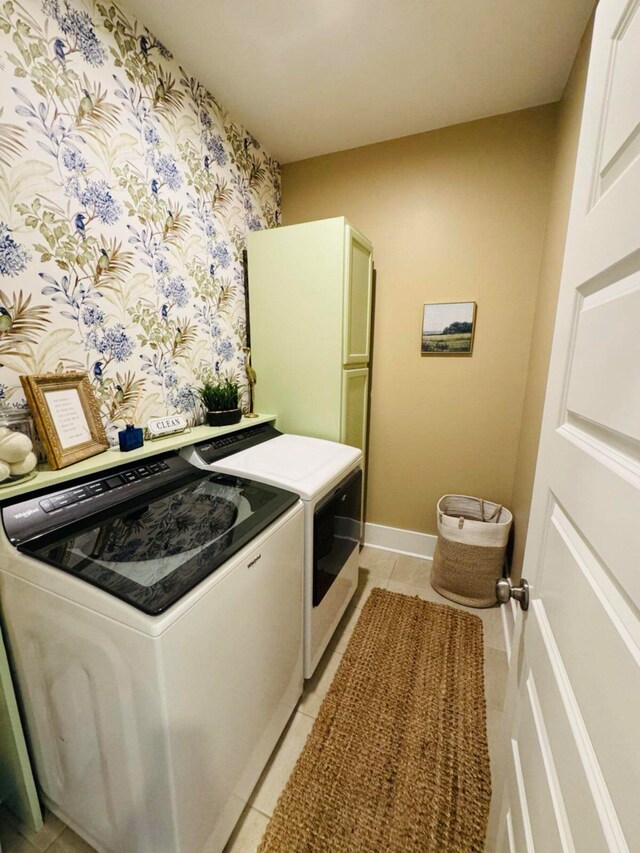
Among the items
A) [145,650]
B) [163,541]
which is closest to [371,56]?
[163,541]

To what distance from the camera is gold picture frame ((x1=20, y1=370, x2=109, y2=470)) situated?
1.06 meters

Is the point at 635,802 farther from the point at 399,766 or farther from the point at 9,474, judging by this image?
the point at 9,474

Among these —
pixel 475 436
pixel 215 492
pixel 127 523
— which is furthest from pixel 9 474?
pixel 475 436

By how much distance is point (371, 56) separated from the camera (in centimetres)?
146

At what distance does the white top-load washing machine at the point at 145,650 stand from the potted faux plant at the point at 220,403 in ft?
2.08

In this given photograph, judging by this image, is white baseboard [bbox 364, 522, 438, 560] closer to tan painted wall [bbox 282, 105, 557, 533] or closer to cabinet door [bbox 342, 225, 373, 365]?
tan painted wall [bbox 282, 105, 557, 533]

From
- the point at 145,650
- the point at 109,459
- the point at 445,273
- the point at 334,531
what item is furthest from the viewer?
the point at 445,273

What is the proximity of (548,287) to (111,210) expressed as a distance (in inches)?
75.8

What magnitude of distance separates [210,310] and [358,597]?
187cm

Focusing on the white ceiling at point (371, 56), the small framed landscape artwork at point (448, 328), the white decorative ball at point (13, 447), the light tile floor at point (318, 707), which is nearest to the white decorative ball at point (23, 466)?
the white decorative ball at point (13, 447)

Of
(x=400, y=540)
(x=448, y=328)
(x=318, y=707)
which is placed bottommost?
(x=318, y=707)

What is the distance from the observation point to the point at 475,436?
7.04 ft

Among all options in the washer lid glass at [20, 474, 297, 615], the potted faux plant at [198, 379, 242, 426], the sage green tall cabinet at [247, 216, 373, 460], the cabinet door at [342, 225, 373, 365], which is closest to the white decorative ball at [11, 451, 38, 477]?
the washer lid glass at [20, 474, 297, 615]

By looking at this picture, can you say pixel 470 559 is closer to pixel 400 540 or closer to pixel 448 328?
pixel 400 540
